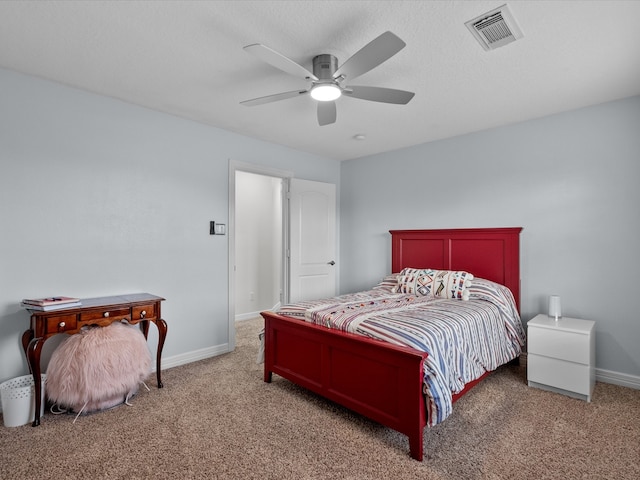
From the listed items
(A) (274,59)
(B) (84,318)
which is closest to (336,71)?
(A) (274,59)

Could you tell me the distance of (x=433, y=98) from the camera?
2.97 meters

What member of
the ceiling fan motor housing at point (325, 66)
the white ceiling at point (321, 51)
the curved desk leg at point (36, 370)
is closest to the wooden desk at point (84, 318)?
the curved desk leg at point (36, 370)

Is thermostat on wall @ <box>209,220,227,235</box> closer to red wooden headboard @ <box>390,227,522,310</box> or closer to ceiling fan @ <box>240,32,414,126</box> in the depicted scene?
ceiling fan @ <box>240,32,414,126</box>

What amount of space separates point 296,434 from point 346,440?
1.06 feet

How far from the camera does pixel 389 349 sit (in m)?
2.10

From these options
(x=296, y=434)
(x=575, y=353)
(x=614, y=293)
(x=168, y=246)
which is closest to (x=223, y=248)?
(x=168, y=246)

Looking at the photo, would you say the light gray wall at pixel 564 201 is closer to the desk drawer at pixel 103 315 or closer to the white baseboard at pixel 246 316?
the white baseboard at pixel 246 316

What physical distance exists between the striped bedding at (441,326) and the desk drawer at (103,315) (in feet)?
4.13

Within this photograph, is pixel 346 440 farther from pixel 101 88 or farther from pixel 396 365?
pixel 101 88

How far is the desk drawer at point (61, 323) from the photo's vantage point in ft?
7.87

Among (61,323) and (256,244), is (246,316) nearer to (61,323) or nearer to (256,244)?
(256,244)

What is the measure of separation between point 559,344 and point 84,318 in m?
3.72

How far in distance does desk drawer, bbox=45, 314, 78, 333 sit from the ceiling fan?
2.02 metres

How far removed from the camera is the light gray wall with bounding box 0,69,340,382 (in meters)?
2.59
